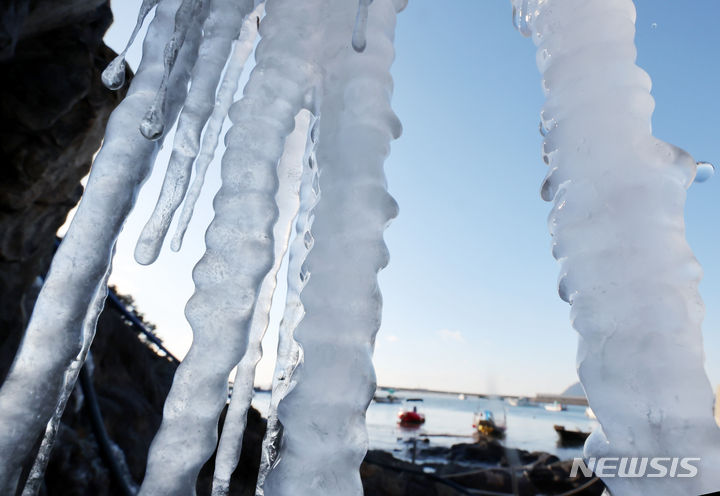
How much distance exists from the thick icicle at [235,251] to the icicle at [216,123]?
367mm

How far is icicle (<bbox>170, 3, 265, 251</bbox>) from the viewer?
5.24ft

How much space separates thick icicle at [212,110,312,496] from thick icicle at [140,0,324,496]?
0.19 meters

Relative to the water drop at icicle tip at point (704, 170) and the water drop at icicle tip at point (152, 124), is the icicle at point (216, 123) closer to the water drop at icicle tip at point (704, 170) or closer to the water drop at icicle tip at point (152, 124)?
the water drop at icicle tip at point (152, 124)

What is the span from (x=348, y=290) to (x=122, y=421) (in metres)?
4.54

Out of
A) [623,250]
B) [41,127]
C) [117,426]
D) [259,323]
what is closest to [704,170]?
[623,250]

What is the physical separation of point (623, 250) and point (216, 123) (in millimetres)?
1410

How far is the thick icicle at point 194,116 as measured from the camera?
1355mm

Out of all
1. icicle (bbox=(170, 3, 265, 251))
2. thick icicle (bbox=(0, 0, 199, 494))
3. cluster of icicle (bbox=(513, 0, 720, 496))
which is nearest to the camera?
cluster of icicle (bbox=(513, 0, 720, 496))

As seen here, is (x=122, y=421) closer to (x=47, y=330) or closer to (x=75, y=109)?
(x=75, y=109)

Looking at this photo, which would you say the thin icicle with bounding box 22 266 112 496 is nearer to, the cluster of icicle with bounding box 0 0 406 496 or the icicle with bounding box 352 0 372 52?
the cluster of icicle with bounding box 0 0 406 496

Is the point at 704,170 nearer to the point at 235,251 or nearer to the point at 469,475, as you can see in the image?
the point at 235,251

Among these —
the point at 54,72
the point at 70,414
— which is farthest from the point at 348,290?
the point at 70,414

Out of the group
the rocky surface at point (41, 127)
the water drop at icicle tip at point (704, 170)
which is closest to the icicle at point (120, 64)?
the water drop at icicle tip at point (704, 170)

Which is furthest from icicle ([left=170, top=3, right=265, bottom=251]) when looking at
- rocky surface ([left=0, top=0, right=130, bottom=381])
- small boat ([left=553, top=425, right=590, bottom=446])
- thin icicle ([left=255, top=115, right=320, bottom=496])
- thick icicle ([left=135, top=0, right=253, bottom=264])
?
small boat ([left=553, top=425, right=590, bottom=446])
